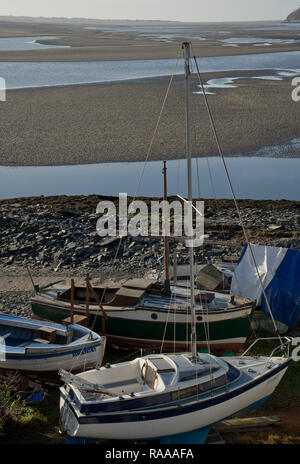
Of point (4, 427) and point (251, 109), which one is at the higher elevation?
point (251, 109)

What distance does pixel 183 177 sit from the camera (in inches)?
1773

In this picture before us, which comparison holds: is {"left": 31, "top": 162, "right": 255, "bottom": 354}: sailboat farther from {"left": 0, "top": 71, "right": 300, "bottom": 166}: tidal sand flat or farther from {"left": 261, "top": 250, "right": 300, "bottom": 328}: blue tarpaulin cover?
{"left": 0, "top": 71, "right": 300, "bottom": 166}: tidal sand flat

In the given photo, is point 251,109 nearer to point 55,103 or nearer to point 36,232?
point 55,103

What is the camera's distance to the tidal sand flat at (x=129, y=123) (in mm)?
48062

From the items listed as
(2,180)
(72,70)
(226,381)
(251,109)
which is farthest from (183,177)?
(72,70)

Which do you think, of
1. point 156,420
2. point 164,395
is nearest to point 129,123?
point 164,395

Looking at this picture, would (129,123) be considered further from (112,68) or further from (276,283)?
(112,68)

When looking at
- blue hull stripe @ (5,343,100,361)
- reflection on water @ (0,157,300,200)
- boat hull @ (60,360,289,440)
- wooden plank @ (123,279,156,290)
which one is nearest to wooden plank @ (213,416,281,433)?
boat hull @ (60,360,289,440)

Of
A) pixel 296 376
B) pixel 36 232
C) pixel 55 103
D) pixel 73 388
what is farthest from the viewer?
pixel 55 103

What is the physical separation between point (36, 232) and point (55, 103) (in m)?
34.4

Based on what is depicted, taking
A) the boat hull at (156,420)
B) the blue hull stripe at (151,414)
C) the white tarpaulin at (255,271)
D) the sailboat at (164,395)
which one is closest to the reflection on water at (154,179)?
the white tarpaulin at (255,271)

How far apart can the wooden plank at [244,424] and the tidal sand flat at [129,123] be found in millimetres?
31886

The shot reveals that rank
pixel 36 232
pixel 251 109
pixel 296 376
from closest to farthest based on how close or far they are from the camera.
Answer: pixel 296 376 → pixel 36 232 → pixel 251 109

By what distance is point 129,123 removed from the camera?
5491cm
